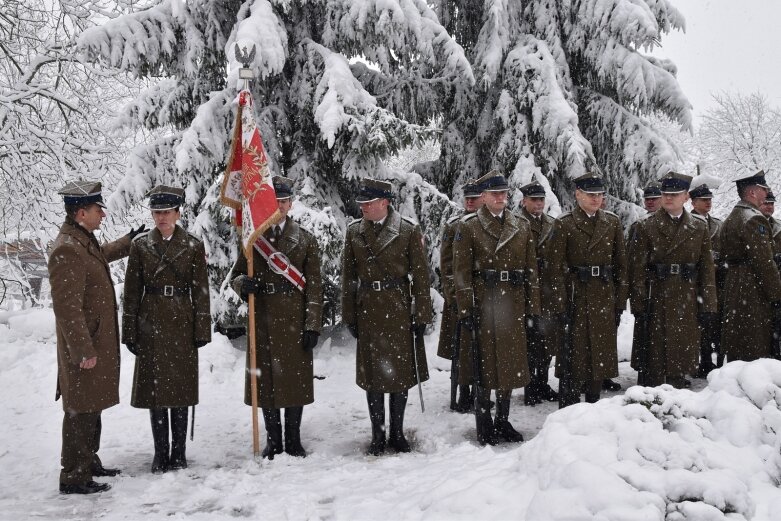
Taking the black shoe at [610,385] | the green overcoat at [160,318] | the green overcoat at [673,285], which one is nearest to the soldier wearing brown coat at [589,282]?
the green overcoat at [673,285]

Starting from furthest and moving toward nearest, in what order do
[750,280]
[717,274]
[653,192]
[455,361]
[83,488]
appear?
[653,192]
[717,274]
[750,280]
[455,361]
[83,488]

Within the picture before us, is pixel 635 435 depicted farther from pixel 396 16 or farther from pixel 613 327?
pixel 396 16

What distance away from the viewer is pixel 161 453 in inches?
207

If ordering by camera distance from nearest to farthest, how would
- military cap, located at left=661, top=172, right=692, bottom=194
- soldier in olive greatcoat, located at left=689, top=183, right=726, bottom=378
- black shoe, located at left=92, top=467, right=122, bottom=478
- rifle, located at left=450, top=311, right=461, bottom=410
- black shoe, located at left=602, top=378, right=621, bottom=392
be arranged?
black shoe, located at left=92, top=467, right=122, bottom=478 < rifle, located at left=450, top=311, right=461, bottom=410 < military cap, located at left=661, top=172, right=692, bottom=194 < black shoe, located at left=602, top=378, right=621, bottom=392 < soldier in olive greatcoat, located at left=689, top=183, right=726, bottom=378

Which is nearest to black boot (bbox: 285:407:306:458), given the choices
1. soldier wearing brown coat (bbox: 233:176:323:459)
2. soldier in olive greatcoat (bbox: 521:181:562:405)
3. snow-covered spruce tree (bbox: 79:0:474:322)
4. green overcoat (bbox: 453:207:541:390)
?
soldier wearing brown coat (bbox: 233:176:323:459)

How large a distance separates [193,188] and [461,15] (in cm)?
648

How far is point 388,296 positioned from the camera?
5652mm

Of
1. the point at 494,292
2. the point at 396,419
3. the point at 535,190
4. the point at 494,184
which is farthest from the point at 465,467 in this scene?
the point at 535,190

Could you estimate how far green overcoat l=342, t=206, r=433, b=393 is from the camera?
5609mm

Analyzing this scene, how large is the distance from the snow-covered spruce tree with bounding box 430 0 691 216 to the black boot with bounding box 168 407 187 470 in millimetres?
6327

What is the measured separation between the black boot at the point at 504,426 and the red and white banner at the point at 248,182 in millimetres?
2677

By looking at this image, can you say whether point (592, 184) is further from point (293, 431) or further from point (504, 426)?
point (293, 431)

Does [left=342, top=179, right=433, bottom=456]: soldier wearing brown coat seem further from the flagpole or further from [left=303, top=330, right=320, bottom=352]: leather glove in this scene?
the flagpole

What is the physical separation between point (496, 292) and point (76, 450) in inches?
146
